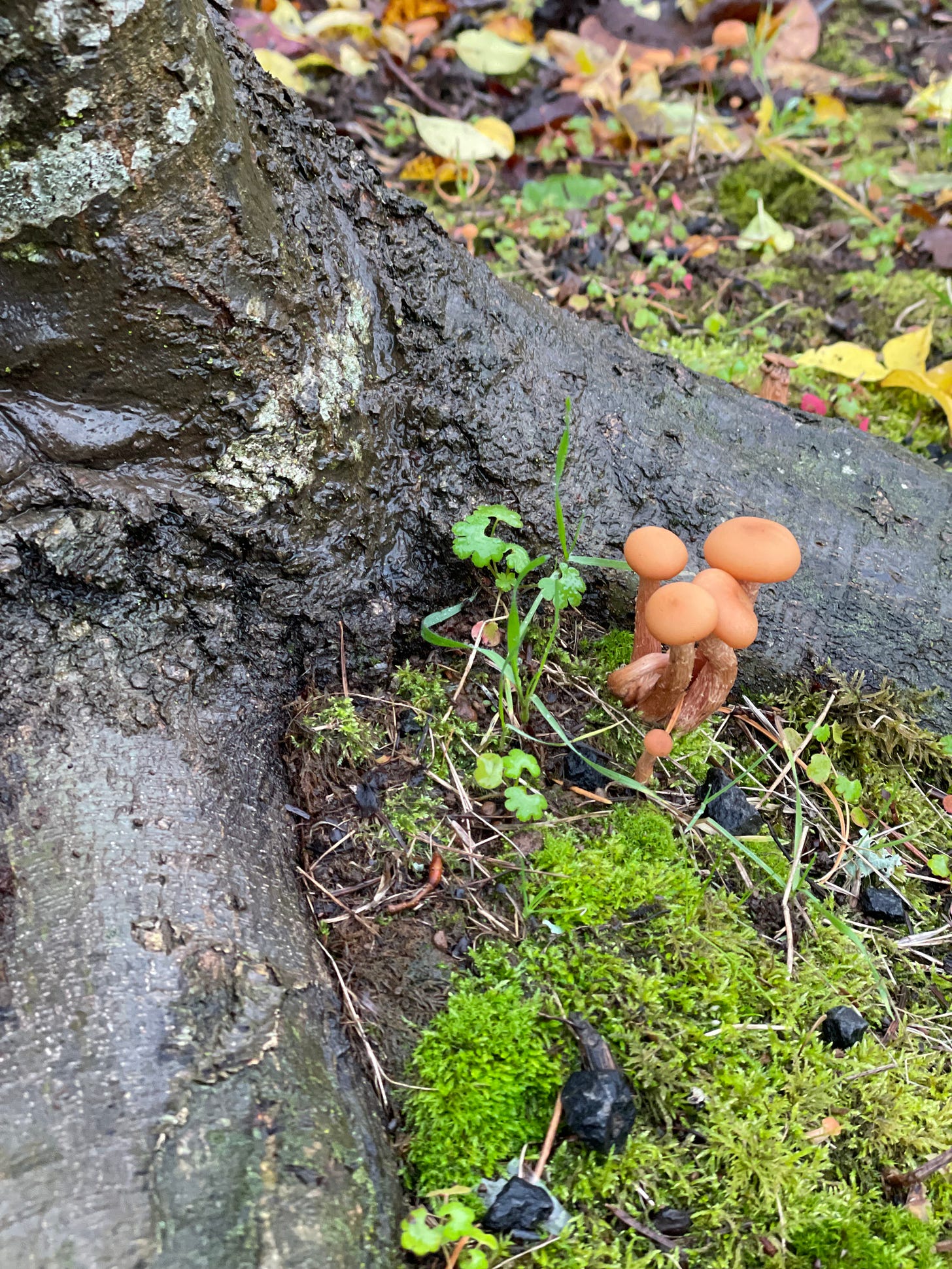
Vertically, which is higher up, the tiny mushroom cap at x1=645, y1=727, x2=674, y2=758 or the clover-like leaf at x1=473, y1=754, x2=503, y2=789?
the tiny mushroom cap at x1=645, y1=727, x2=674, y2=758

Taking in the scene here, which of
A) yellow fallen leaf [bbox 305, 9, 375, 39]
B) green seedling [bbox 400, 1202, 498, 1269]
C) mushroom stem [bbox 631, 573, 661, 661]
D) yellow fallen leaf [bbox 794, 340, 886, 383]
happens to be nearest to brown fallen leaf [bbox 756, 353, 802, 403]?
yellow fallen leaf [bbox 794, 340, 886, 383]

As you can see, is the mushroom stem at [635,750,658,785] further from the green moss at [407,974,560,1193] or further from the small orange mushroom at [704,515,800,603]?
the green moss at [407,974,560,1193]

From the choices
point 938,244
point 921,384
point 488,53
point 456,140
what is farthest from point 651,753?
point 488,53

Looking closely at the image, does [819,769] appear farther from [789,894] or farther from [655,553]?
[655,553]

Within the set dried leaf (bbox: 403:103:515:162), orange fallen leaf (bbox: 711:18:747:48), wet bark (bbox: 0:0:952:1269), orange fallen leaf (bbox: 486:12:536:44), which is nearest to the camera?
wet bark (bbox: 0:0:952:1269)

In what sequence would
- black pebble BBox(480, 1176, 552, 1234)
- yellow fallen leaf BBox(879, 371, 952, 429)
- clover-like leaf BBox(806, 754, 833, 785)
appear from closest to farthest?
black pebble BBox(480, 1176, 552, 1234) → clover-like leaf BBox(806, 754, 833, 785) → yellow fallen leaf BBox(879, 371, 952, 429)

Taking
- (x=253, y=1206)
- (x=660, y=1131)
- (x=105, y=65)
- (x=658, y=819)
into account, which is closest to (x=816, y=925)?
(x=658, y=819)

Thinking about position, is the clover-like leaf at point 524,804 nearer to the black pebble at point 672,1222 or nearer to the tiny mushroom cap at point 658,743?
the tiny mushroom cap at point 658,743

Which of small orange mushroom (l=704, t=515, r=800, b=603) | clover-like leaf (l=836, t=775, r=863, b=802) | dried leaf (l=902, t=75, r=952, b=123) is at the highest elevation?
dried leaf (l=902, t=75, r=952, b=123)
